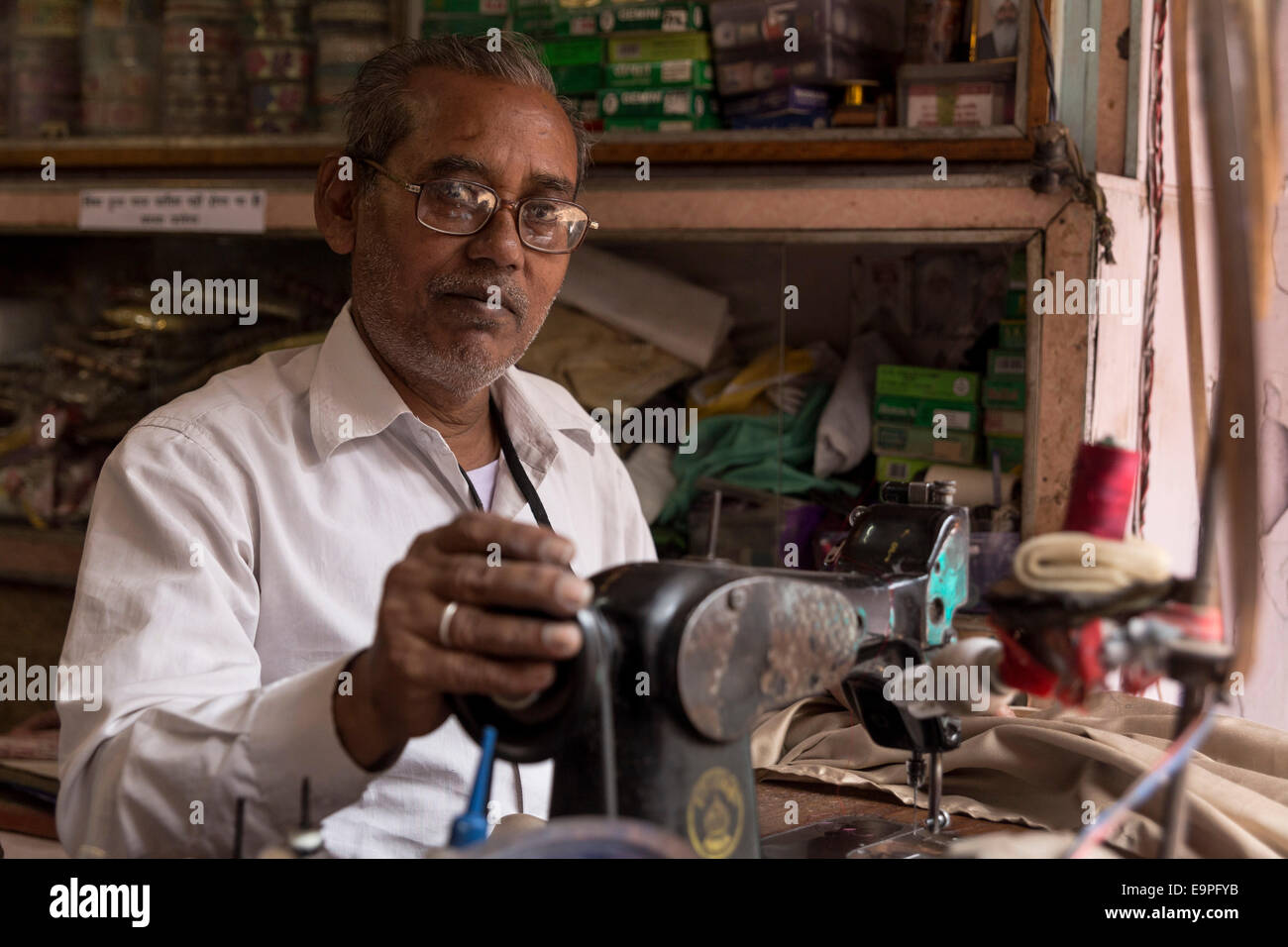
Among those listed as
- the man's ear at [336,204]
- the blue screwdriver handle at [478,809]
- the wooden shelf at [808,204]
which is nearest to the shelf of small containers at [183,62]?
the wooden shelf at [808,204]

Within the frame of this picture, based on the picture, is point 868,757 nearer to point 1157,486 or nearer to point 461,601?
point 461,601

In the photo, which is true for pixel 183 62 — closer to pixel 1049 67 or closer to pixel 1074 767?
pixel 1049 67

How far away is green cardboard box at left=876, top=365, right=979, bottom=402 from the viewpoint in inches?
86.7

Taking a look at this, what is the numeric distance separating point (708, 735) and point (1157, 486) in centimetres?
158

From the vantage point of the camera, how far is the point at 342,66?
2.57m

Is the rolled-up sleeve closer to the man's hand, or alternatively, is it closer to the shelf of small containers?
the man's hand

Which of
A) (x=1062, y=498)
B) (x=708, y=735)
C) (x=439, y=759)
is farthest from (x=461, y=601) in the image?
(x=1062, y=498)

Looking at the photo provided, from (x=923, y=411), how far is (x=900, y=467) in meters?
0.11

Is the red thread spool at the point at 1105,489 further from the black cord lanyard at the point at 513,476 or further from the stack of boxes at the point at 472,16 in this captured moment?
the stack of boxes at the point at 472,16

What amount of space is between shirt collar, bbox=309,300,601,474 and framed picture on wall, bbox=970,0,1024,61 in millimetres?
1062

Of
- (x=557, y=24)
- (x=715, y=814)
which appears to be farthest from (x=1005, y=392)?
(x=715, y=814)

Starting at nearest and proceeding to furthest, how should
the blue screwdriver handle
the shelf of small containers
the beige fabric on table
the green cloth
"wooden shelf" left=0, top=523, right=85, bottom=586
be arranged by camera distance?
the blue screwdriver handle
the beige fabric on table
the green cloth
the shelf of small containers
"wooden shelf" left=0, top=523, right=85, bottom=586

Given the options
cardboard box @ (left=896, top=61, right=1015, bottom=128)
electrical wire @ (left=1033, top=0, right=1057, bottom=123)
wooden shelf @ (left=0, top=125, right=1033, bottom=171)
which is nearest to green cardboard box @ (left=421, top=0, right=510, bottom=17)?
wooden shelf @ (left=0, top=125, right=1033, bottom=171)

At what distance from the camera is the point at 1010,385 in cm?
215
